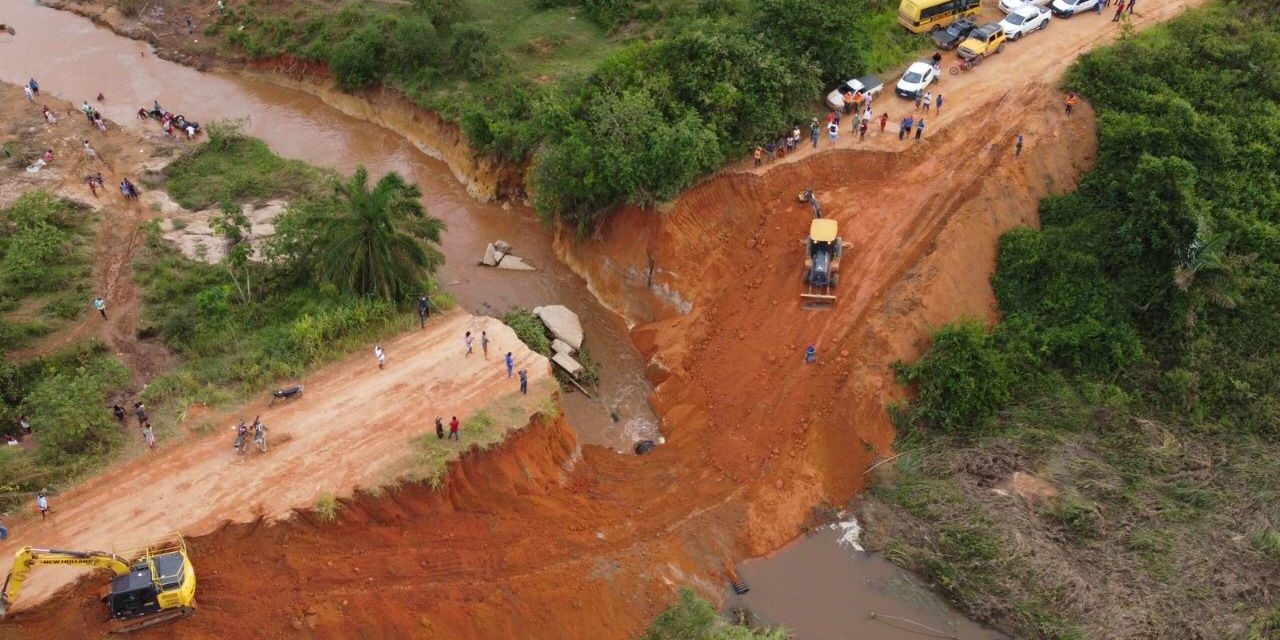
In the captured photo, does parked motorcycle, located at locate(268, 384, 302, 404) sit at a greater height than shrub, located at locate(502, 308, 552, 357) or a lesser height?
greater

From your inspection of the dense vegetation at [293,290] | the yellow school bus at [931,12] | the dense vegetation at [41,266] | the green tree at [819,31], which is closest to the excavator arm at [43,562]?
the dense vegetation at [293,290]

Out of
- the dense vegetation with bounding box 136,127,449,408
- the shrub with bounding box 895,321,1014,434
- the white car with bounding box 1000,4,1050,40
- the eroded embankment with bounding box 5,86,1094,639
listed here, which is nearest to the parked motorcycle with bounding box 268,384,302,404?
the dense vegetation with bounding box 136,127,449,408

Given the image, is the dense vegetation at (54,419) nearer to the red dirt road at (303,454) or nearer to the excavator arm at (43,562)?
the red dirt road at (303,454)

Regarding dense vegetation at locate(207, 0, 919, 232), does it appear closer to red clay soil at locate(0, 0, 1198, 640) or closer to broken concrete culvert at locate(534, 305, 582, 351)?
red clay soil at locate(0, 0, 1198, 640)

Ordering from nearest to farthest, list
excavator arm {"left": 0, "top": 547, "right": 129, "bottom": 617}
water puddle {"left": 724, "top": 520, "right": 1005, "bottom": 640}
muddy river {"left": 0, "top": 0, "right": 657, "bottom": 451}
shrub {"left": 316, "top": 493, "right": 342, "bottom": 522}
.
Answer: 1. excavator arm {"left": 0, "top": 547, "right": 129, "bottom": 617}
2. shrub {"left": 316, "top": 493, "right": 342, "bottom": 522}
3. water puddle {"left": 724, "top": 520, "right": 1005, "bottom": 640}
4. muddy river {"left": 0, "top": 0, "right": 657, "bottom": 451}

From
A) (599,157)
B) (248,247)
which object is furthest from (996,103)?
(248,247)

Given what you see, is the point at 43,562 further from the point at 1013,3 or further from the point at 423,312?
the point at 1013,3
